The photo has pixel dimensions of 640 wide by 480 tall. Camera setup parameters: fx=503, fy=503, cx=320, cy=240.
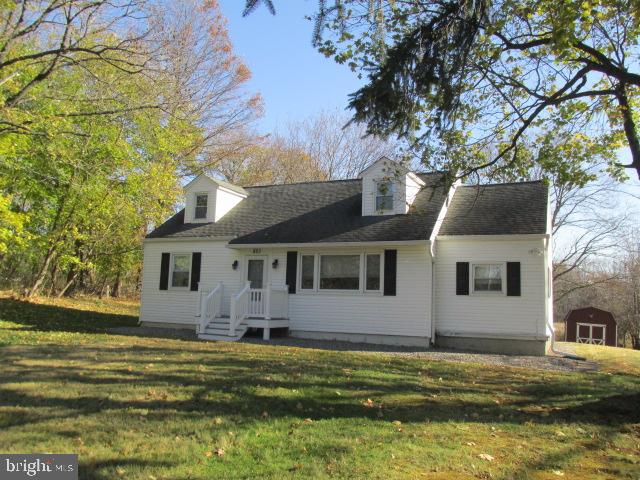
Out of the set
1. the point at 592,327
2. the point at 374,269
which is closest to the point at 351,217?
the point at 374,269

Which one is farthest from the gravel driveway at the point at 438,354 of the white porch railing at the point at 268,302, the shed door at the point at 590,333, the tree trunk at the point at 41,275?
the shed door at the point at 590,333

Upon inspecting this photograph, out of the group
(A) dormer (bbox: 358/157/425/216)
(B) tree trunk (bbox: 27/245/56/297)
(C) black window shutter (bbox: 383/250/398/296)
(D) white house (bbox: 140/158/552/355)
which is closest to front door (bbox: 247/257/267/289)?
(D) white house (bbox: 140/158/552/355)

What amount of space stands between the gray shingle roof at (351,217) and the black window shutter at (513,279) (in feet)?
3.10

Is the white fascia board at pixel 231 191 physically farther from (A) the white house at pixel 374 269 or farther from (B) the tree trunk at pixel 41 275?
(B) the tree trunk at pixel 41 275

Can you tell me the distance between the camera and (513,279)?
1379 centimetres

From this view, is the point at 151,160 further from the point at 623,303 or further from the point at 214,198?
the point at 623,303

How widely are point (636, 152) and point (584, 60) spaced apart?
1767mm

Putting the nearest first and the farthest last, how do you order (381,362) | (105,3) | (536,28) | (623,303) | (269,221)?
(536,28)
(381,362)
(105,3)
(269,221)
(623,303)

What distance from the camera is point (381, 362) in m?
10.2

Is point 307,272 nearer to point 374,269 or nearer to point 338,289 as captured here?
point 338,289

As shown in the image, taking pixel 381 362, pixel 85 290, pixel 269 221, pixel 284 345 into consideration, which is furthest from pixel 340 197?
pixel 85 290

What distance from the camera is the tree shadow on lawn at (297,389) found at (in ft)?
19.5

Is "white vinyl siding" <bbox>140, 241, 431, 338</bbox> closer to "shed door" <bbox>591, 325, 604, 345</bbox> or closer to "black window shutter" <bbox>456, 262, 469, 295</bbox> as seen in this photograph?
"black window shutter" <bbox>456, 262, 469, 295</bbox>

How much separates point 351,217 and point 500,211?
4550 mm
